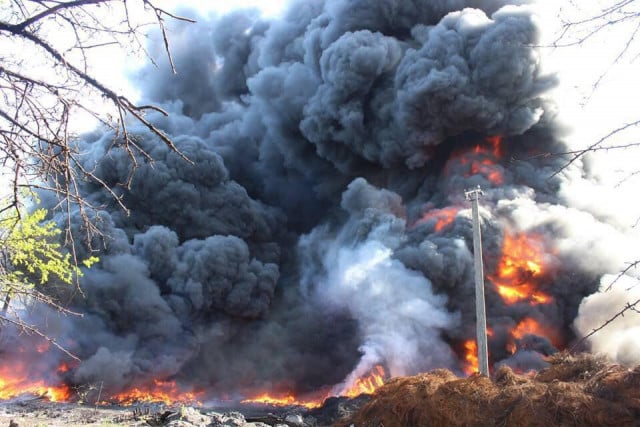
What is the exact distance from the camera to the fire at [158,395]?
26.0 meters

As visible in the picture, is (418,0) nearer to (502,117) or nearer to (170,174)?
(502,117)

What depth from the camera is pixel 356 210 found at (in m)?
33.4

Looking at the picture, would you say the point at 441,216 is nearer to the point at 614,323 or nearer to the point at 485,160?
the point at 485,160

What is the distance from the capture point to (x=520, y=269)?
2814 cm

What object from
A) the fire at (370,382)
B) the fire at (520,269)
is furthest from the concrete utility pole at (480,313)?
the fire at (520,269)

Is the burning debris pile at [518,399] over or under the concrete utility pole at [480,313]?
under

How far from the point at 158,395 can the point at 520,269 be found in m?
21.0

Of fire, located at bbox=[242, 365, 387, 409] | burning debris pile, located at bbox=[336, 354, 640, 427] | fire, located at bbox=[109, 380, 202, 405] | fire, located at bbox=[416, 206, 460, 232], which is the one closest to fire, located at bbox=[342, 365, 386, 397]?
fire, located at bbox=[242, 365, 387, 409]

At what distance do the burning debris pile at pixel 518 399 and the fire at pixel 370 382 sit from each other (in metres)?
11.0

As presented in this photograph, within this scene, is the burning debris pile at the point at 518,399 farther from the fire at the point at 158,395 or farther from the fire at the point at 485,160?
the fire at the point at 485,160

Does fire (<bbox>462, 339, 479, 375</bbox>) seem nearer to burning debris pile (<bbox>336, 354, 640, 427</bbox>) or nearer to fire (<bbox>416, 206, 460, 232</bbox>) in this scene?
fire (<bbox>416, 206, 460, 232</bbox>)

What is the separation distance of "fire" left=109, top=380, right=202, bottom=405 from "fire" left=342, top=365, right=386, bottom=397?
27.7 ft

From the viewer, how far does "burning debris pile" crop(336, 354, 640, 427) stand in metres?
9.34

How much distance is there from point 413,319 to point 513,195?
10.1 metres
